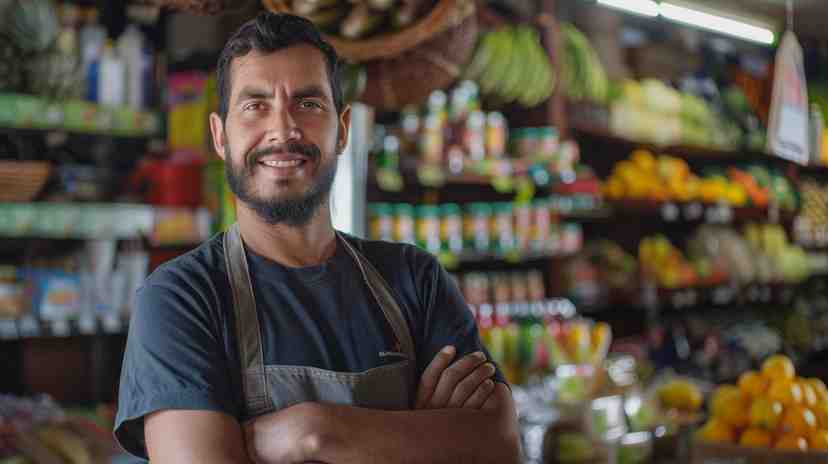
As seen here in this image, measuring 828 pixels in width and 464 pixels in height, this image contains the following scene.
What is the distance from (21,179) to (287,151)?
2.34m

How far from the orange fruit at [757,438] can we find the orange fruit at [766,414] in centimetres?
2

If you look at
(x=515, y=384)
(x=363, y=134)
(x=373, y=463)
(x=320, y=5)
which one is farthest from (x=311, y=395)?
(x=515, y=384)

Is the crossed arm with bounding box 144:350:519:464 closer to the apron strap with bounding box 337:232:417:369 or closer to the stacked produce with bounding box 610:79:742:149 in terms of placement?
the apron strap with bounding box 337:232:417:369

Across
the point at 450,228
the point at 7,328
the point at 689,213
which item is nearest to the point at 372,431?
the point at 7,328

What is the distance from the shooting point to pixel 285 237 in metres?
1.62

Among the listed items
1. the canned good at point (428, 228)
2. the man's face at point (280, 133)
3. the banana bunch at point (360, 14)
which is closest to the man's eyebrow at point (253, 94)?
the man's face at point (280, 133)

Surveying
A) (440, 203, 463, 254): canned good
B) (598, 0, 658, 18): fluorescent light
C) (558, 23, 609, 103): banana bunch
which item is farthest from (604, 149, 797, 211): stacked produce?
(598, 0, 658, 18): fluorescent light

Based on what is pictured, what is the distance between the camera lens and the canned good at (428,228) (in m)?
4.70

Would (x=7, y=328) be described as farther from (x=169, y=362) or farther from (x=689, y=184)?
(x=689, y=184)

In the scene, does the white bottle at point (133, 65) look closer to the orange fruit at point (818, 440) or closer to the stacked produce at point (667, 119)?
the orange fruit at point (818, 440)

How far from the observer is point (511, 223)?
512 cm

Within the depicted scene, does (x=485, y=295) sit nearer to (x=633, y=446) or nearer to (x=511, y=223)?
(x=511, y=223)

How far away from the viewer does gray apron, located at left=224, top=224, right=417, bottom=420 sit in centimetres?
150

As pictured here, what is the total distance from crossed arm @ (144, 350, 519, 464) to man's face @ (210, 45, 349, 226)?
1.12ft
